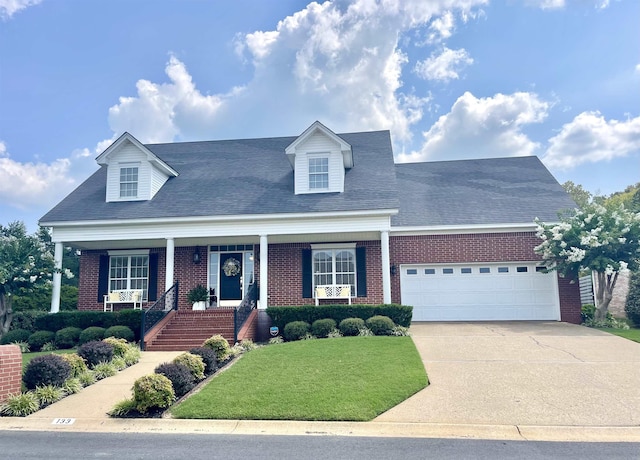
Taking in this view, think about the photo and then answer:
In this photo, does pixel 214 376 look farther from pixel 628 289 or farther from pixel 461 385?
pixel 628 289

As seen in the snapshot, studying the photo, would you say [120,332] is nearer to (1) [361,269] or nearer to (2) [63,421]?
(2) [63,421]

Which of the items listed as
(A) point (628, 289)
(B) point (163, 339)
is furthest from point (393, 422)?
(A) point (628, 289)

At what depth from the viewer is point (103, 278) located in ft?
59.9

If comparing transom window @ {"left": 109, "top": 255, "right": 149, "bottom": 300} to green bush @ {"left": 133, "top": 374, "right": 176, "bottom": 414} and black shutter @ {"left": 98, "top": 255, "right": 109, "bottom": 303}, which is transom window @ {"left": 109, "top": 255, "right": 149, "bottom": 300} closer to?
black shutter @ {"left": 98, "top": 255, "right": 109, "bottom": 303}

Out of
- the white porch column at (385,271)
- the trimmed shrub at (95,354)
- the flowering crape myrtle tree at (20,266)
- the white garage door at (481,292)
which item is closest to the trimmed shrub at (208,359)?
the trimmed shrub at (95,354)

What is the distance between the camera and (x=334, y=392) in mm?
8000

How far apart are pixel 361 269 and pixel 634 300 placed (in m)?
9.47

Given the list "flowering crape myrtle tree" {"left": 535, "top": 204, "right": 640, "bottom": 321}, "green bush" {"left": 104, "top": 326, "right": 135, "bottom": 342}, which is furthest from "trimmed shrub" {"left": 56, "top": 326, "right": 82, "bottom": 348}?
"flowering crape myrtle tree" {"left": 535, "top": 204, "right": 640, "bottom": 321}

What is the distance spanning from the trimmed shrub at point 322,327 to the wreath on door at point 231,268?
5056 mm

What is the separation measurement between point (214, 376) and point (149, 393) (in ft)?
7.33

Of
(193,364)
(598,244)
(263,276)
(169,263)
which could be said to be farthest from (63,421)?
(598,244)

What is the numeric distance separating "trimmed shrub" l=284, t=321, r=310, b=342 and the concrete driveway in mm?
3233

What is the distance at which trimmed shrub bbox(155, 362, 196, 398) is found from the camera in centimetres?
822

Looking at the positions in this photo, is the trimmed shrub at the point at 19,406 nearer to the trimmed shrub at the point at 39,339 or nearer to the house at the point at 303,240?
the trimmed shrub at the point at 39,339
